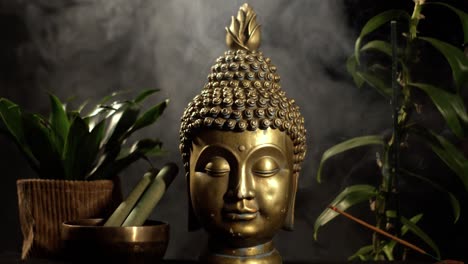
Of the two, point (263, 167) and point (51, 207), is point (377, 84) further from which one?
point (51, 207)

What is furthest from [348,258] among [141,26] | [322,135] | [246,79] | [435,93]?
[141,26]

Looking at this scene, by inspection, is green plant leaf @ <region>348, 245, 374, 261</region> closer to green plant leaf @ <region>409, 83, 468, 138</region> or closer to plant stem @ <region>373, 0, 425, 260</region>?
plant stem @ <region>373, 0, 425, 260</region>

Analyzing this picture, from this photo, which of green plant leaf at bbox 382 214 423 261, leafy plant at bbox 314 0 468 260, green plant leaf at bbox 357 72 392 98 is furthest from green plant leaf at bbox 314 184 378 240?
green plant leaf at bbox 357 72 392 98

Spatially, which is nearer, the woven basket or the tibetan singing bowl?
the tibetan singing bowl

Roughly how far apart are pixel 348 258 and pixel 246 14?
63cm

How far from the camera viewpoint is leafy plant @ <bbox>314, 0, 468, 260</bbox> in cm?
125

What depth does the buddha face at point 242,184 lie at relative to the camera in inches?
40.3

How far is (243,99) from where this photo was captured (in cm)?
105

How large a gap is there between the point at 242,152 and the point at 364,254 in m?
0.53

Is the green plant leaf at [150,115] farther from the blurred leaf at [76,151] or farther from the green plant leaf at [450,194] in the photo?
the green plant leaf at [450,194]

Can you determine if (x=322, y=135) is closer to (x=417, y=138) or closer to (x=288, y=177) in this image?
(x=417, y=138)

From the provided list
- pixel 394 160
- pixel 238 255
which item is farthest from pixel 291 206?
pixel 394 160

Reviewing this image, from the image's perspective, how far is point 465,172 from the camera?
1245 millimetres

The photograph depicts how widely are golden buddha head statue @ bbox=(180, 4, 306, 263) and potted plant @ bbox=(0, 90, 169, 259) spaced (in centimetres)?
19
